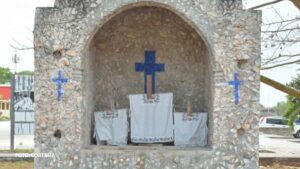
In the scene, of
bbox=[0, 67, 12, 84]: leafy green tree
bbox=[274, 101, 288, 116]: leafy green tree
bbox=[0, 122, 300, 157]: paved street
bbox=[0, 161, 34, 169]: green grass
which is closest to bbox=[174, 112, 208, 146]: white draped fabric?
bbox=[0, 161, 34, 169]: green grass

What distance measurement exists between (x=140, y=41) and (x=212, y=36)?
6.26 feet

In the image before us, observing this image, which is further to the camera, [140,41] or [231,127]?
[140,41]

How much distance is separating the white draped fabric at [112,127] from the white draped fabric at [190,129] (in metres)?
0.85

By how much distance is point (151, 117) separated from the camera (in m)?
8.16

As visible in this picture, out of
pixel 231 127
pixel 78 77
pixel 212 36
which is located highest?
pixel 212 36

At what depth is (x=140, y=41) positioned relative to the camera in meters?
8.47

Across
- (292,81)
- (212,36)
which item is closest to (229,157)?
(212,36)

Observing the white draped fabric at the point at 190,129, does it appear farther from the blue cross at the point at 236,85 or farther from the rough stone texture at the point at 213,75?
the blue cross at the point at 236,85

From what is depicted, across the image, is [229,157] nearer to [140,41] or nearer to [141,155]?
[141,155]

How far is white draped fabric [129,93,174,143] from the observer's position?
8078 millimetres

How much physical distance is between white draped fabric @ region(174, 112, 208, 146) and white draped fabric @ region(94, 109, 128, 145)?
0.85 metres

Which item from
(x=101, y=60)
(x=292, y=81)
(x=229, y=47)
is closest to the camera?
(x=229, y=47)

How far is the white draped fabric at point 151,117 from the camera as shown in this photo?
26.5ft

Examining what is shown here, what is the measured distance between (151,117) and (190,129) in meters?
0.68
